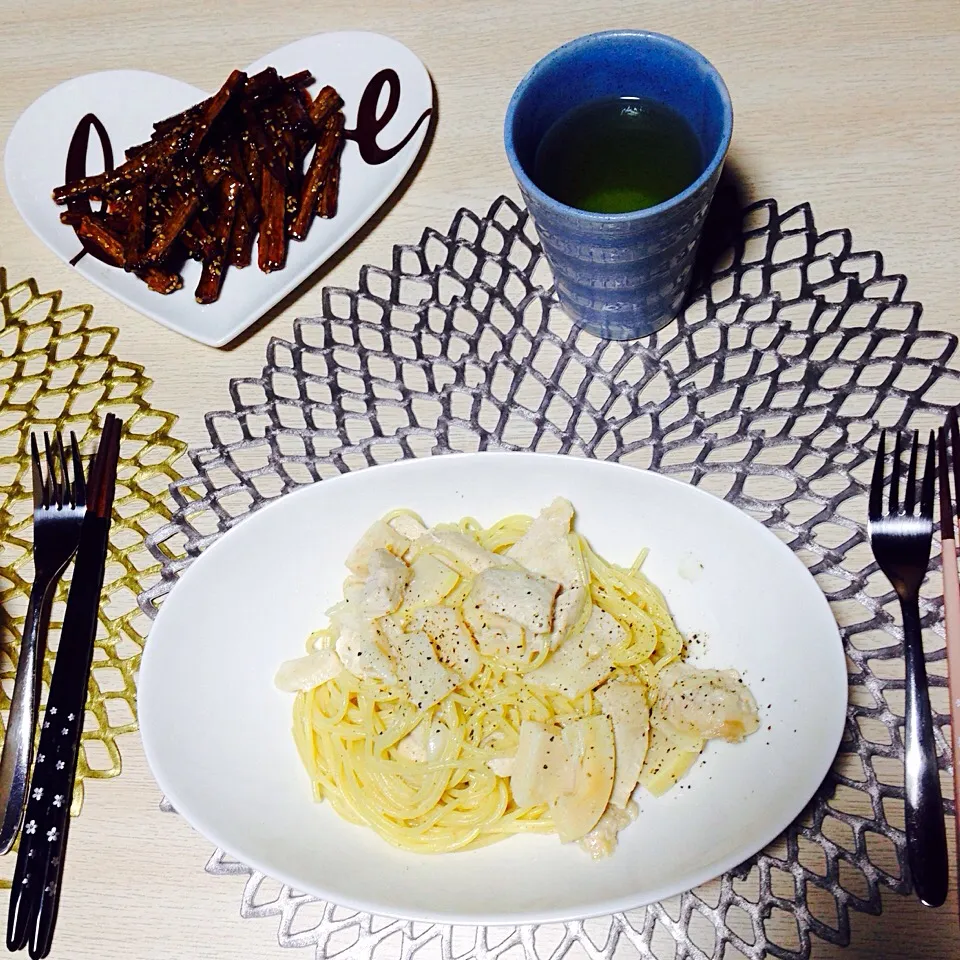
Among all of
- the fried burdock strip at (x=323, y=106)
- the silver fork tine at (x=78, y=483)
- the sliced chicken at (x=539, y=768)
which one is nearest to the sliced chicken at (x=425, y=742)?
the sliced chicken at (x=539, y=768)

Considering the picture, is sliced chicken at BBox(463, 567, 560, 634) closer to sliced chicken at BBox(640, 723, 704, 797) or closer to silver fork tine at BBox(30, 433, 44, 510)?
sliced chicken at BBox(640, 723, 704, 797)

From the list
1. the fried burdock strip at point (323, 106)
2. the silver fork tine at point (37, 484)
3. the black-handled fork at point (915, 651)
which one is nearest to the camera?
the black-handled fork at point (915, 651)

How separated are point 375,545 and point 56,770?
1.75 ft

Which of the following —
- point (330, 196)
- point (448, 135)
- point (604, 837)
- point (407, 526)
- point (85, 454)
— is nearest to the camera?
point (604, 837)

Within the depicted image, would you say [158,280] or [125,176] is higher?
[125,176]

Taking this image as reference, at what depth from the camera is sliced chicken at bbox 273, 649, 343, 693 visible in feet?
4.33

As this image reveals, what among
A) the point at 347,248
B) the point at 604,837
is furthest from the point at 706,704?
the point at 347,248

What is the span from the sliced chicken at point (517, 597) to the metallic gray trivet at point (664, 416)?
0.25 m

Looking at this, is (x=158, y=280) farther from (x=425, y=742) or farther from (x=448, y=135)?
(x=425, y=742)

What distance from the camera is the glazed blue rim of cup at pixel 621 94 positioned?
46.9 inches

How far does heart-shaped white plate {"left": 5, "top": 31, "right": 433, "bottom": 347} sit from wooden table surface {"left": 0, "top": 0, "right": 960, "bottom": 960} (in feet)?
0.20

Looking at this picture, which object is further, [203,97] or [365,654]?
[203,97]

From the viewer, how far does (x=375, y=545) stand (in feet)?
4.45

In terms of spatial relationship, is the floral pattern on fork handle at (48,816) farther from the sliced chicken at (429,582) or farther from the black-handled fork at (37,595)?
the sliced chicken at (429,582)
